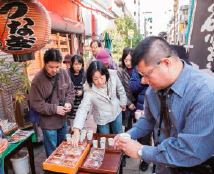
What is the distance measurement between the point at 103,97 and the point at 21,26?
1.54 metres

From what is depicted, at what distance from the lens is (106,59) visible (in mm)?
4012

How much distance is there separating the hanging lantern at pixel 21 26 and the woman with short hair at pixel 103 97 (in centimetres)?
90

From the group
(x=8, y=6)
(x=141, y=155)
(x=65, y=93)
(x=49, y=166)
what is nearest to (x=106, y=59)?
(x=65, y=93)

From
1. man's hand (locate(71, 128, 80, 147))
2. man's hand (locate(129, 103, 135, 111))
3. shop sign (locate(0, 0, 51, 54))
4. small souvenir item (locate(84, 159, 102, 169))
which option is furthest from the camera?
man's hand (locate(129, 103, 135, 111))

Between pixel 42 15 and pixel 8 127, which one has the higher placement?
pixel 42 15

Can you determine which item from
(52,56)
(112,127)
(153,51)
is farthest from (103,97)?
(153,51)

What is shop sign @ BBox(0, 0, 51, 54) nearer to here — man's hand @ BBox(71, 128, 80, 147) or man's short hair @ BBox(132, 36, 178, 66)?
man's hand @ BBox(71, 128, 80, 147)

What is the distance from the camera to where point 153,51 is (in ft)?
3.90

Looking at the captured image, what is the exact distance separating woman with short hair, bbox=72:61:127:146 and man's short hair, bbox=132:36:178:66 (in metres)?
1.42

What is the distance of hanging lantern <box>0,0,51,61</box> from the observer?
2.04m

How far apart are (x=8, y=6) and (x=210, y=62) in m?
3.29

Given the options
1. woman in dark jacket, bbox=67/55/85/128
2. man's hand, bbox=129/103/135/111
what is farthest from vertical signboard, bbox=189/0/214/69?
woman in dark jacket, bbox=67/55/85/128

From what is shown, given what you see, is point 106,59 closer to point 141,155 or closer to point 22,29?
point 22,29

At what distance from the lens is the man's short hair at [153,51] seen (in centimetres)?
119
